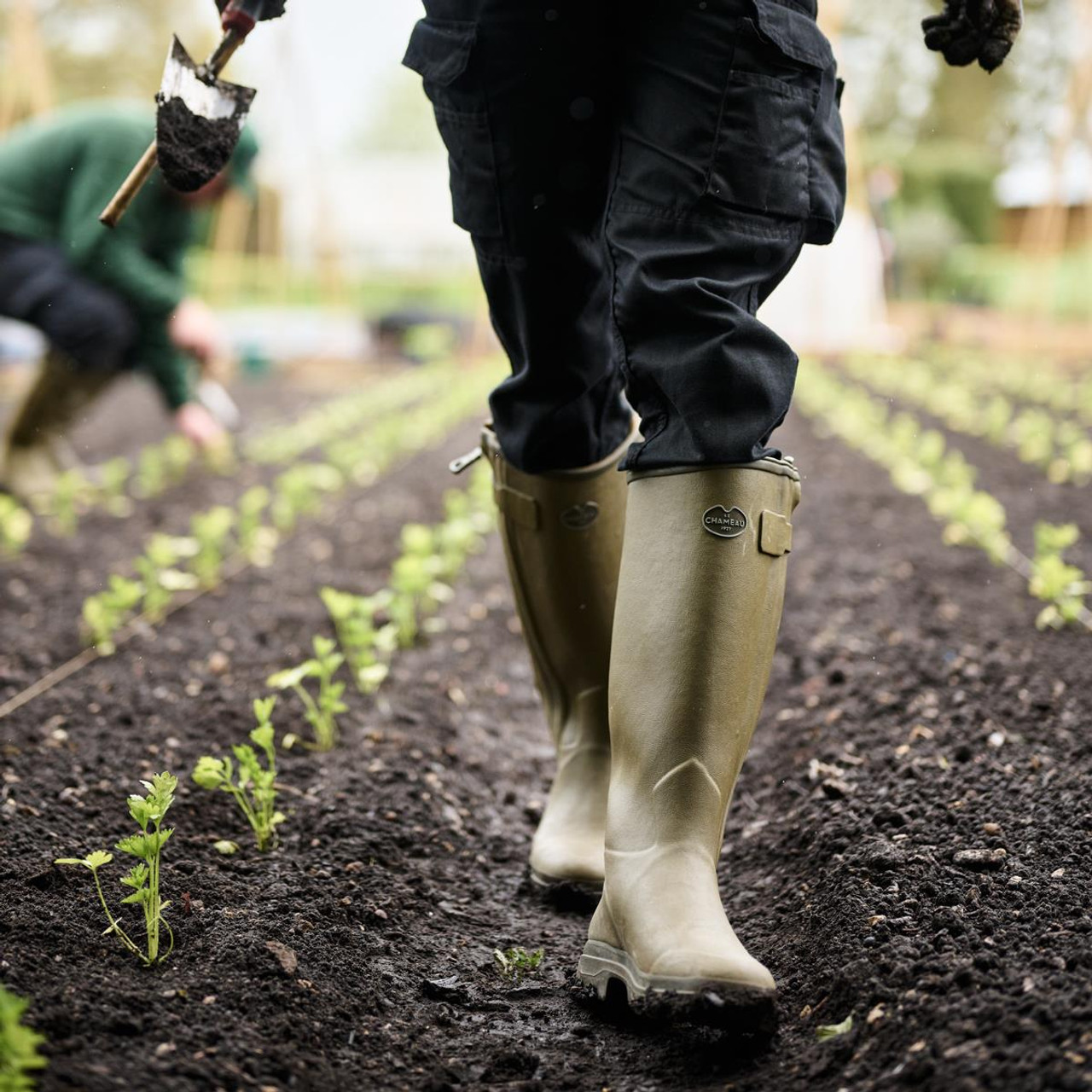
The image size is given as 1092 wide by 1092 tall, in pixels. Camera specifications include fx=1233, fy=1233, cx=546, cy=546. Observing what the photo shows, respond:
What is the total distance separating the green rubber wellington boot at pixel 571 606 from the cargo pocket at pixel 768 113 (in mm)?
507

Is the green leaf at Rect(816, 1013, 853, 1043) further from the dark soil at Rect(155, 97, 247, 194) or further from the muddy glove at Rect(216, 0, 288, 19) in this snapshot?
the muddy glove at Rect(216, 0, 288, 19)

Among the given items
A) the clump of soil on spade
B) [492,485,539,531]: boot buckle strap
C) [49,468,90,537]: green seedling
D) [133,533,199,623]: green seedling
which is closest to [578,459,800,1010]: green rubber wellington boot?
[492,485,539,531]: boot buckle strap

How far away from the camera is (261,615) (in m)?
3.03

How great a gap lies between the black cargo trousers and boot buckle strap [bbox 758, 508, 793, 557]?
72mm

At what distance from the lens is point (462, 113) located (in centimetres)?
141

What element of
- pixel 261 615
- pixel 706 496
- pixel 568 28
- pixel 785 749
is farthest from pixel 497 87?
pixel 261 615

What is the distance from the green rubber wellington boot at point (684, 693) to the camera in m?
1.26

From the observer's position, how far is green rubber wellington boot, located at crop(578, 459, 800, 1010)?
4.13ft

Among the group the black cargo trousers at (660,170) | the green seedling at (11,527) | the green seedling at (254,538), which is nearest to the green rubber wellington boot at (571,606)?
the black cargo trousers at (660,170)

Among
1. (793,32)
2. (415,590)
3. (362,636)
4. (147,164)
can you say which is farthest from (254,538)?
(793,32)

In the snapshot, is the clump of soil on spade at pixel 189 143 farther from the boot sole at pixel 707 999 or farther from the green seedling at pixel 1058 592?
the green seedling at pixel 1058 592

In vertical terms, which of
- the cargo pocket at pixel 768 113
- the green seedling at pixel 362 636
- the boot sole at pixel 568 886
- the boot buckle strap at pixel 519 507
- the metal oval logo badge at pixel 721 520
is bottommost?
the green seedling at pixel 362 636

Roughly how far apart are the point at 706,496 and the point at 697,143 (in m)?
0.36

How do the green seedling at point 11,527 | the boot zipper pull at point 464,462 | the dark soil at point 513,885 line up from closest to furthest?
1. the dark soil at point 513,885
2. the boot zipper pull at point 464,462
3. the green seedling at point 11,527
